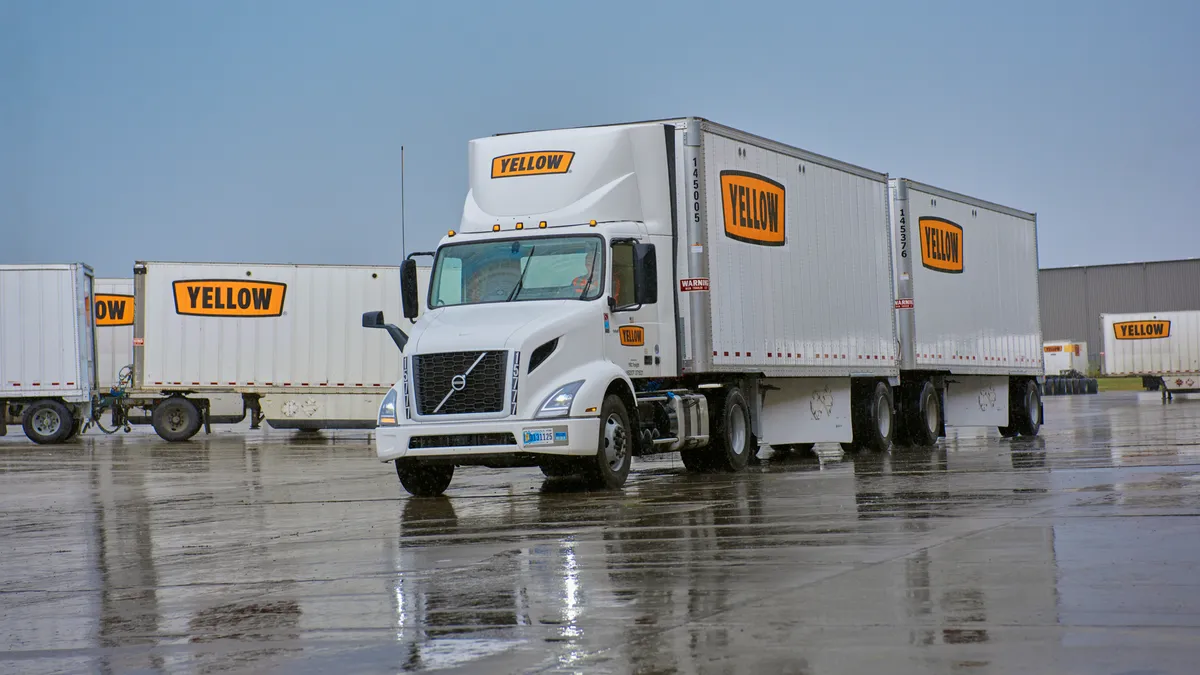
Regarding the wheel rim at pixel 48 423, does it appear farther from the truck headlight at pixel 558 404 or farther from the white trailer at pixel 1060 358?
the white trailer at pixel 1060 358

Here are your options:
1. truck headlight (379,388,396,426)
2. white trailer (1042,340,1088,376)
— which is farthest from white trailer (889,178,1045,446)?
white trailer (1042,340,1088,376)

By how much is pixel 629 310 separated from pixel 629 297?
19cm

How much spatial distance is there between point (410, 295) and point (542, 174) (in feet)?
7.20

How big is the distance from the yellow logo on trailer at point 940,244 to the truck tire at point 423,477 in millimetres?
11598

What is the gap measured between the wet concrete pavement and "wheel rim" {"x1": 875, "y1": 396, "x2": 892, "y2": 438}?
657 centimetres

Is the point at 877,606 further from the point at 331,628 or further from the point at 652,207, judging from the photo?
the point at 652,207

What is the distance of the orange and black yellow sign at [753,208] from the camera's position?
18562mm

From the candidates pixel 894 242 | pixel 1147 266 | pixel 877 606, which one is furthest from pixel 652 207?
pixel 1147 266

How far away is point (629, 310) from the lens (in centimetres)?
1571

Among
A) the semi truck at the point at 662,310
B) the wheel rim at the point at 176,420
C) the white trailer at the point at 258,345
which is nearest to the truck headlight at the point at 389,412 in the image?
the semi truck at the point at 662,310

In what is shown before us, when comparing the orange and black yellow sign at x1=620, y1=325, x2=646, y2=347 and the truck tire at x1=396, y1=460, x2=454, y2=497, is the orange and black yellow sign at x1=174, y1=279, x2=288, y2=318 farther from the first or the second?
the orange and black yellow sign at x1=620, y1=325, x2=646, y2=347

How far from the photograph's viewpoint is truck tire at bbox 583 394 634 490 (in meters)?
15.1

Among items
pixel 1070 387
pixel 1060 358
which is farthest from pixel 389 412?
pixel 1060 358

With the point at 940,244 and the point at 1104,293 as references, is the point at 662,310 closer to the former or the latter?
the point at 940,244
